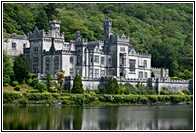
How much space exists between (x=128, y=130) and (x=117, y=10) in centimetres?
11229

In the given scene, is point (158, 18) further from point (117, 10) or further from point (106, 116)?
point (106, 116)

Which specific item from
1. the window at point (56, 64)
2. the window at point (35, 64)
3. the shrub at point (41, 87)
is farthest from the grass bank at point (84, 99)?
the window at point (35, 64)

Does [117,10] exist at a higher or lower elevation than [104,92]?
higher

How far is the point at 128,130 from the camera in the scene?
46.0 metres

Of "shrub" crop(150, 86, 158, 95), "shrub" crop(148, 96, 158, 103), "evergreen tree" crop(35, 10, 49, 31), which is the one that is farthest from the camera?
"evergreen tree" crop(35, 10, 49, 31)

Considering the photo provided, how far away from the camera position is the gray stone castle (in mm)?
84750

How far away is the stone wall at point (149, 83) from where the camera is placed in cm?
7981

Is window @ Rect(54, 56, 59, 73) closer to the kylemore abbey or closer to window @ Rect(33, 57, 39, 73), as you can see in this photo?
the kylemore abbey

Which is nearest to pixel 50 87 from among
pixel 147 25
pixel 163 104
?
pixel 163 104

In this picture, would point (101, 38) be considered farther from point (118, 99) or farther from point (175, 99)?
point (118, 99)

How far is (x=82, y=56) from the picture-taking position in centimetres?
8450

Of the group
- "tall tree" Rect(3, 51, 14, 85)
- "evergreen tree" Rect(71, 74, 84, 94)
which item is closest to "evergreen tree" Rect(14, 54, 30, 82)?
"tall tree" Rect(3, 51, 14, 85)

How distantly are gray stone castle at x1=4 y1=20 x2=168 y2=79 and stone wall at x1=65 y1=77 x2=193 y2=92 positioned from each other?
149 inches

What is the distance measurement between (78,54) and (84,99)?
533 inches
